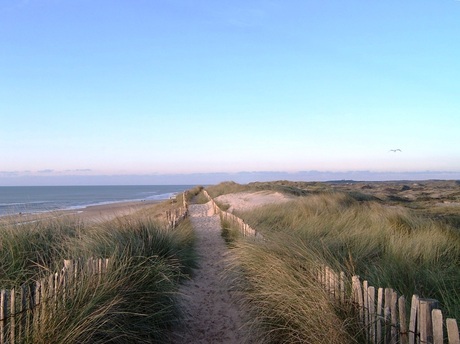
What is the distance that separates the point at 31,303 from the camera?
370 cm

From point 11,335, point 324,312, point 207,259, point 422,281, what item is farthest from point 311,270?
point 207,259

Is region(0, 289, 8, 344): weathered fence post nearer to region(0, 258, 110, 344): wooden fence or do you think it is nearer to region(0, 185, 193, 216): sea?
region(0, 258, 110, 344): wooden fence

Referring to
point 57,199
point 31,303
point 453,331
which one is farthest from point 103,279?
point 57,199

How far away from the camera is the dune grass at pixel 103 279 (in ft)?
12.5

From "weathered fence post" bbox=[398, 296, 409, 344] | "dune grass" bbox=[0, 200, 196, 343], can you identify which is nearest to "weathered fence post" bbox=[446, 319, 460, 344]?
"weathered fence post" bbox=[398, 296, 409, 344]

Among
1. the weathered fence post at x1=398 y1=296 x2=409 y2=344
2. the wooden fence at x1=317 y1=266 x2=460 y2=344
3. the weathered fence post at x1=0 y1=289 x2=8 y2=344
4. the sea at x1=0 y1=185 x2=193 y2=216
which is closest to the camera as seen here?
the wooden fence at x1=317 y1=266 x2=460 y2=344

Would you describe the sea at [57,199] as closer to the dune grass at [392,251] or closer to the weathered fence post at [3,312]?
the weathered fence post at [3,312]

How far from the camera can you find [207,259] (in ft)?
33.8

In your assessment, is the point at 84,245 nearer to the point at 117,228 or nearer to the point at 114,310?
the point at 117,228

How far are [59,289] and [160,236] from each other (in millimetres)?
3825

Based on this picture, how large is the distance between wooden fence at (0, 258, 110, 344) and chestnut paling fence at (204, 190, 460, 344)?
2822 mm

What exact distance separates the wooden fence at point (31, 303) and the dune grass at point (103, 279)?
0.17 ft

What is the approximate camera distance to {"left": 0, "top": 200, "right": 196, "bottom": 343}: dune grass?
381cm

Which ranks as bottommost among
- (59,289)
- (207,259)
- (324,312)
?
(207,259)
